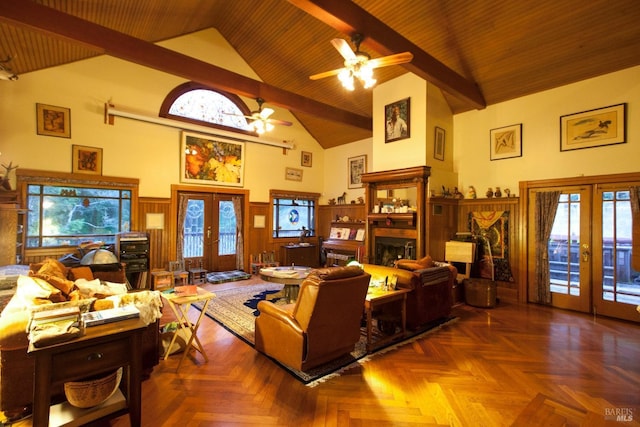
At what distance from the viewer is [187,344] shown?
Result: 3059 millimetres

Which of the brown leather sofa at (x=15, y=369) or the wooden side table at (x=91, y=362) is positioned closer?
the wooden side table at (x=91, y=362)

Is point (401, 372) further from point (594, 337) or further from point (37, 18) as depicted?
point (37, 18)

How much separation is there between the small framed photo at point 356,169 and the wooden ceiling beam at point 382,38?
305cm

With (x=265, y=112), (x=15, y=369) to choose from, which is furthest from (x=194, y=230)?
(x=15, y=369)

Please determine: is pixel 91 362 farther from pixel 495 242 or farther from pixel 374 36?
pixel 495 242

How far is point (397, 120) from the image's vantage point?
602 centimetres

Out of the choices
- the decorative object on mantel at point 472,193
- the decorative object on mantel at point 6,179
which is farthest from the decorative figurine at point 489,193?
the decorative object on mantel at point 6,179

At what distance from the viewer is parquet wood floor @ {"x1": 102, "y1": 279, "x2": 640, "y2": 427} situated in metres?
2.23

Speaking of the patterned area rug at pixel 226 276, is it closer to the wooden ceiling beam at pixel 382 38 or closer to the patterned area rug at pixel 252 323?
the patterned area rug at pixel 252 323

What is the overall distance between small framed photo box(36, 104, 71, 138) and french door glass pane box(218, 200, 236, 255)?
3251mm

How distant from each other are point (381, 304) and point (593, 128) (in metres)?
4.45

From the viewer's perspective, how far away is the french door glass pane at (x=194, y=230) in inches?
272

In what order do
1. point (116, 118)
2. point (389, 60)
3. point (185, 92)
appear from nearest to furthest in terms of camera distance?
1. point (389, 60)
2. point (116, 118)
3. point (185, 92)

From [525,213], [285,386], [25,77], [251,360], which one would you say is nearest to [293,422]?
[285,386]
